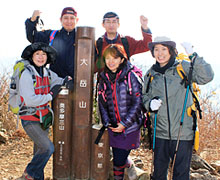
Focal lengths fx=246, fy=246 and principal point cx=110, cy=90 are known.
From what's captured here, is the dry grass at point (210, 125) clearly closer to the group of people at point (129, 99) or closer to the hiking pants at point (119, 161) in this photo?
the group of people at point (129, 99)

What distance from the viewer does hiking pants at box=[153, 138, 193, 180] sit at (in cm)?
302

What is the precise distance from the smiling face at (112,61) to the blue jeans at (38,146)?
1300mm

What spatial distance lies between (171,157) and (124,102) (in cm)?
93

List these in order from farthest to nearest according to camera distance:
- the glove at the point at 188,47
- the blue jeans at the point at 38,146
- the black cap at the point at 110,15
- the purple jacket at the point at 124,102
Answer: the black cap at the point at 110,15 → the blue jeans at the point at 38,146 → the purple jacket at the point at 124,102 → the glove at the point at 188,47

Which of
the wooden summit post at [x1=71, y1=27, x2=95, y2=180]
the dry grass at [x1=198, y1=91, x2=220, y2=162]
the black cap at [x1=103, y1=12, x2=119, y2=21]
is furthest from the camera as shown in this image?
the dry grass at [x1=198, y1=91, x2=220, y2=162]

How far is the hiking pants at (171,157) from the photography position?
119 inches

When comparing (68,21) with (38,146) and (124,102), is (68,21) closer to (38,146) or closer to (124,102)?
(124,102)

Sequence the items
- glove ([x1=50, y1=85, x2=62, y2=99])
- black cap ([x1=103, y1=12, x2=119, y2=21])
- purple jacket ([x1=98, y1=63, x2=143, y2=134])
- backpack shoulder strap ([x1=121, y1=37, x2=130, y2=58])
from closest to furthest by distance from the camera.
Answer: purple jacket ([x1=98, y1=63, x2=143, y2=134])
glove ([x1=50, y1=85, x2=62, y2=99])
black cap ([x1=103, y1=12, x2=119, y2=21])
backpack shoulder strap ([x1=121, y1=37, x2=130, y2=58])

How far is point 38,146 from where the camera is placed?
348cm

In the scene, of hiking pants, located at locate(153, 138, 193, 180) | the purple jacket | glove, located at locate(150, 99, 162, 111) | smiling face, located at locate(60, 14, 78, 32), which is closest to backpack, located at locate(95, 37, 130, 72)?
smiling face, located at locate(60, 14, 78, 32)

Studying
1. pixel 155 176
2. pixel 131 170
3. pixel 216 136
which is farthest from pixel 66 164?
pixel 216 136

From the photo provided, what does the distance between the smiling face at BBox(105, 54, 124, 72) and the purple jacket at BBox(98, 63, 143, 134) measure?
0.34 ft

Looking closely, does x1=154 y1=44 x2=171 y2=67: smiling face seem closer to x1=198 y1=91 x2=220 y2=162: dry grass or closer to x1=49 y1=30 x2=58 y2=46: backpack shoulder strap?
x1=49 y1=30 x2=58 y2=46: backpack shoulder strap

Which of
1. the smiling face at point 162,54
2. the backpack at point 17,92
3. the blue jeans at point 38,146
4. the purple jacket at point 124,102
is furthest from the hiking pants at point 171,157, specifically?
the backpack at point 17,92
